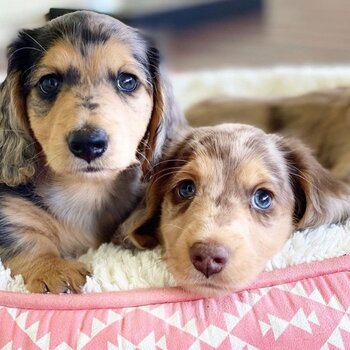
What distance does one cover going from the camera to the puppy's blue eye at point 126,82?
2.21m

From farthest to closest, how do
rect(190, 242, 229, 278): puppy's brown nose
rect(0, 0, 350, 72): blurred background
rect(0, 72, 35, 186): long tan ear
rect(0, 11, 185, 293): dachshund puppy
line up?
rect(0, 0, 350, 72): blurred background, rect(0, 72, 35, 186): long tan ear, rect(0, 11, 185, 293): dachshund puppy, rect(190, 242, 229, 278): puppy's brown nose

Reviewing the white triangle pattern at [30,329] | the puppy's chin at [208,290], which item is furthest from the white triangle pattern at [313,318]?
the white triangle pattern at [30,329]

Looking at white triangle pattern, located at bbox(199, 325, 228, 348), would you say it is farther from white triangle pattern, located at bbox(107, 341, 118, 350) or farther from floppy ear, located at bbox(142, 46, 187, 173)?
floppy ear, located at bbox(142, 46, 187, 173)

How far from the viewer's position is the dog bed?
1.86m

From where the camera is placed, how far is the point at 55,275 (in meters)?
2.11

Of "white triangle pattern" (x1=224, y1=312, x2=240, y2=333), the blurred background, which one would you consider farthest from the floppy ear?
the blurred background

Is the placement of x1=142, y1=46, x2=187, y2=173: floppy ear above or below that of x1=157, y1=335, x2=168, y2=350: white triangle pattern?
above

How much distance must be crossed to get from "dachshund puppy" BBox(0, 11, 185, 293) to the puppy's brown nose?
1.25 ft

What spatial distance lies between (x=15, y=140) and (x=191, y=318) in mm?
843

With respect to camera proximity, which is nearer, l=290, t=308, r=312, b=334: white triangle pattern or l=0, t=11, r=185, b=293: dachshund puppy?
l=290, t=308, r=312, b=334: white triangle pattern

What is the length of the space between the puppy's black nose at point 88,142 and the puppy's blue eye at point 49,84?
0.97 feet

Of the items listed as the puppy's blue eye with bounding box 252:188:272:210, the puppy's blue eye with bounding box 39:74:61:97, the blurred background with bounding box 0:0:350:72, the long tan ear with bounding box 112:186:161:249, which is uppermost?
the puppy's blue eye with bounding box 39:74:61:97

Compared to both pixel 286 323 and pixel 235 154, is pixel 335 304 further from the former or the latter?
pixel 235 154

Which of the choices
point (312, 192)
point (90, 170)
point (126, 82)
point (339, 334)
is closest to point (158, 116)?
point (126, 82)
